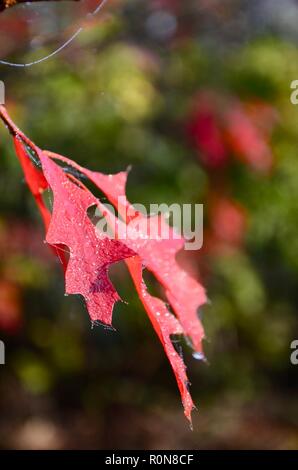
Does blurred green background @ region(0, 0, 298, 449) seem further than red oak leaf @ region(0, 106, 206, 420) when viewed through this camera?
Yes

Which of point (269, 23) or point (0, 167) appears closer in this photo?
point (0, 167)

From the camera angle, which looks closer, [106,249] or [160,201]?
[106,249]

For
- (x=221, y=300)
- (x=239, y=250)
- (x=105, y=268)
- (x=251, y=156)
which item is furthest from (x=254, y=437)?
(x=105, y=268)

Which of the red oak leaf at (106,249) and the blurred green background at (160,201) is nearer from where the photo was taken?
the red oak leaf at (106,249)

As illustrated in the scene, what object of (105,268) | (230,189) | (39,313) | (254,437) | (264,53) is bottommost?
(105,268)

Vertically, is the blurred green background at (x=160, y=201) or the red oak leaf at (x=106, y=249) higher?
the blurred green background at (x=160, y=201)

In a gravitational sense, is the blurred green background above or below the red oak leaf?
above

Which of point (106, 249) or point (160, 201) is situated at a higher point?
point (160, 201)
